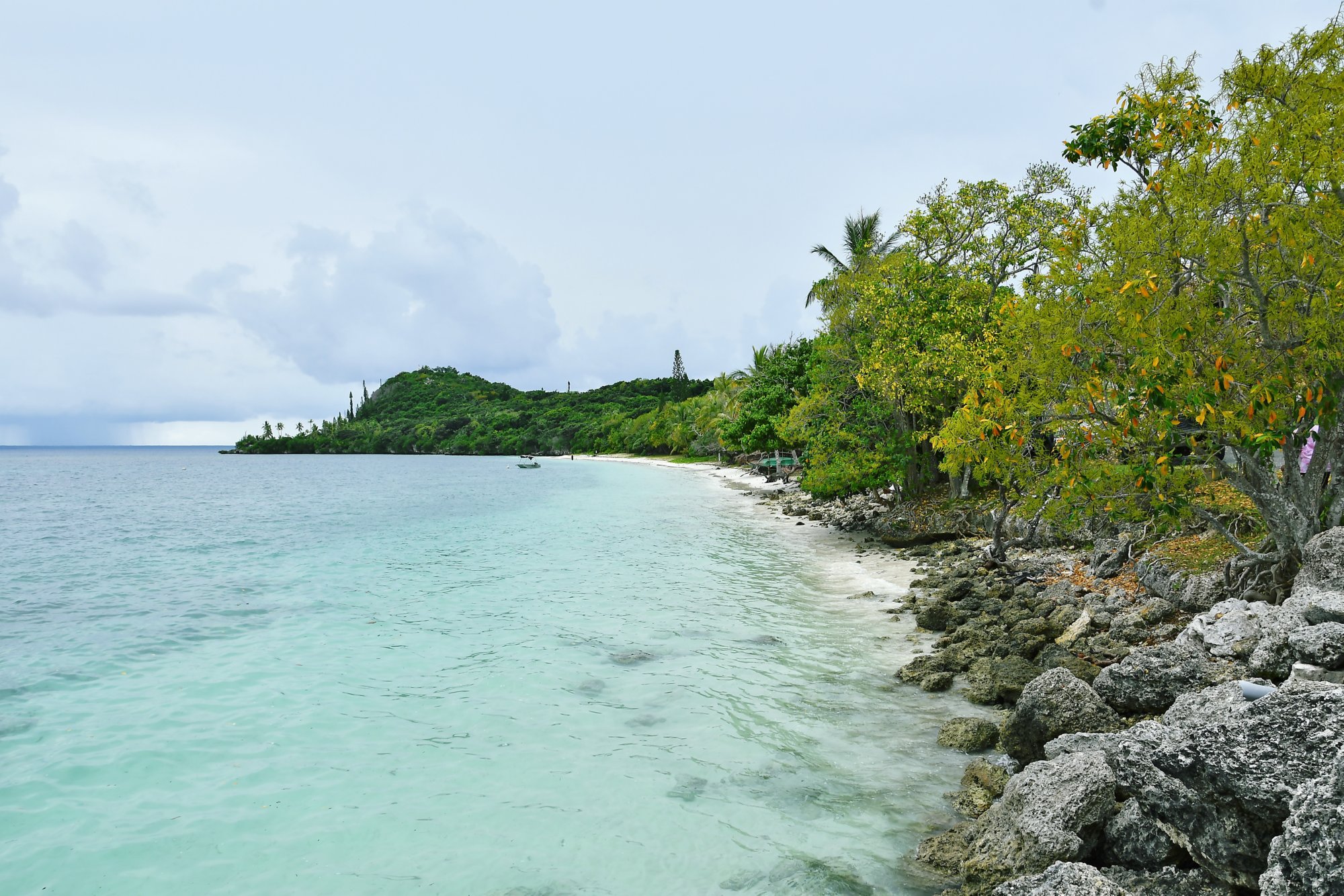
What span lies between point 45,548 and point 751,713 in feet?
106

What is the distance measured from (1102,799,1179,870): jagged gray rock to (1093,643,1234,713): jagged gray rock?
9.58 ft

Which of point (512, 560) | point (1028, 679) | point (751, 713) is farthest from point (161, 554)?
point (1028, 679)

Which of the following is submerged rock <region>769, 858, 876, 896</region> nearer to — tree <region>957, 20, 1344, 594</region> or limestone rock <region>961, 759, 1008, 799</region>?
limestone rock <region>961, 759, 1008, 799</region>

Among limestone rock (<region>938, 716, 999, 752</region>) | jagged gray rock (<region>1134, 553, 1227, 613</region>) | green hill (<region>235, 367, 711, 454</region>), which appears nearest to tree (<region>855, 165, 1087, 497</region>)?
jagged gray rock (<region>1134, 553, 1227, 613</region>)

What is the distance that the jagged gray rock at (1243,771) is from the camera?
4.42 meters

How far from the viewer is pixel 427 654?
13438mm

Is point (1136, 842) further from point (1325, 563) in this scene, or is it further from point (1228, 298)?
point (1228, 298)

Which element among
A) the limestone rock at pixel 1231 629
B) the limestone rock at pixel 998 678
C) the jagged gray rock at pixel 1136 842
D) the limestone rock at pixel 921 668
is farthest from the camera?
the limestone rock at pixel 921 668

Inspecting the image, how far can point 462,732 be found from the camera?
974 centimetres

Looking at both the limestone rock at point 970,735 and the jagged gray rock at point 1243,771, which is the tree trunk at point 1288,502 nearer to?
the limestone rock at point 970,735

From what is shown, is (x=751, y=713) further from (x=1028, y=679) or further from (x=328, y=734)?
(x=328, y=734)

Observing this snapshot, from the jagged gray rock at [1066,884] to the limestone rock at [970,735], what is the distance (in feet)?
11.6

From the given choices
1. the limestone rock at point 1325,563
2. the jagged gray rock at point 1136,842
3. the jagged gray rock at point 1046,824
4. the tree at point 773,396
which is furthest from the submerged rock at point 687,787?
the tree at point 773,396

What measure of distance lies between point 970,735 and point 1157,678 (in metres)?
2.06
